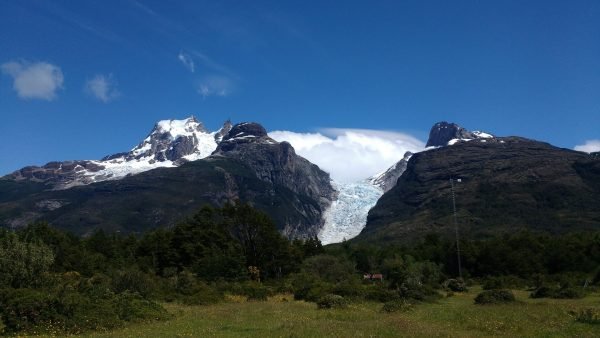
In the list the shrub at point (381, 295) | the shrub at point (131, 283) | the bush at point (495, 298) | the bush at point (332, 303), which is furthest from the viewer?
the shrub at point (131, 283)

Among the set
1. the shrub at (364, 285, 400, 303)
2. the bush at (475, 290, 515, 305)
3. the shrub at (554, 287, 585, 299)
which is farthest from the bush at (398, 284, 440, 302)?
the shrub at (554, 287, 585, 299)

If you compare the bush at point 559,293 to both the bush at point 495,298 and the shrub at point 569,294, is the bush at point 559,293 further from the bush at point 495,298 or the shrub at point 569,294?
the bush at point 495,298

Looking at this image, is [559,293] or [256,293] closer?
[559,293]

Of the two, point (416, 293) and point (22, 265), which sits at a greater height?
point (22, 265)

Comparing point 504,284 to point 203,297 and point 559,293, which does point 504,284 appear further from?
point 203,297

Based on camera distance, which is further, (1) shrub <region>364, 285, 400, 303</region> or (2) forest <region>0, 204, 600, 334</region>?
(1) shrub <region>364, 285, 400, 303</region>

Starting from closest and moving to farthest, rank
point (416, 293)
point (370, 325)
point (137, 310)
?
point (370, 325) < point (137, 310) < point (416, 293)

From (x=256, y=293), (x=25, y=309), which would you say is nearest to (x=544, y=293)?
(x=256, y=293)

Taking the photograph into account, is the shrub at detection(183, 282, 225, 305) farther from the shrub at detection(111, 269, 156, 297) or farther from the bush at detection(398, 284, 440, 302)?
the bush at detection(398, 284, 440, 302)

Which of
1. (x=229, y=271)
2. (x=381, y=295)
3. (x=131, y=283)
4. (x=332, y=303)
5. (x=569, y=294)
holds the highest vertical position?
(x=229, y=271)

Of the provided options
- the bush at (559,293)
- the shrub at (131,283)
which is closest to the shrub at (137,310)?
the shrub at (131,283)

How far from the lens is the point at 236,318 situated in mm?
32156

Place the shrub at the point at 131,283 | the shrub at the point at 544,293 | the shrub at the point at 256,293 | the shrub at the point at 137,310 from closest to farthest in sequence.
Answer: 1. the shrub at the point at 137,310
2. the shrub at the point at 131,283
3. the shrub at the point at 544,293
4. the shrub at the point at 256,293

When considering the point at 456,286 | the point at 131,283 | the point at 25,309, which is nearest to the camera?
the point at 25,309
